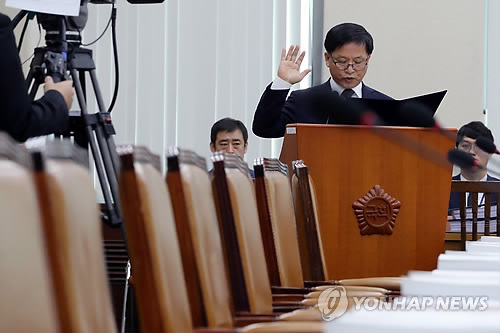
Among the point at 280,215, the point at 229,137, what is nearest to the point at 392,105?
the point at 280,215

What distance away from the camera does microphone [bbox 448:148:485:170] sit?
1.73m

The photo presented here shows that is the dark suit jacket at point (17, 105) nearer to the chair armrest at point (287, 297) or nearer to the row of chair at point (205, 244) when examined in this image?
the row of chair at point (205, 244)

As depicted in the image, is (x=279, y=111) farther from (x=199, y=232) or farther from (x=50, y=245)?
(x=50, y=245)

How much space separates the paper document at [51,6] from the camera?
275 cm

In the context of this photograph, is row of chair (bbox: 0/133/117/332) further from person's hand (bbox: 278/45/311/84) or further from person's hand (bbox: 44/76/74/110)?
person's hand (bbox: 278/45/311/84)

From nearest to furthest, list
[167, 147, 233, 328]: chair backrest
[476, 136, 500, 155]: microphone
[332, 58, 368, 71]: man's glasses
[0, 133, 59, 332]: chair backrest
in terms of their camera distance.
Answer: [0, 133, 59, 332]: chair backrest
[167, 147, 233, 328]: chair backrest
[476, 136, 500, 155]: microphone
[332, 58, 368, 71]: man's glasses

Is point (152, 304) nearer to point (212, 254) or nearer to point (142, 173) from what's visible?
point (142, 173)

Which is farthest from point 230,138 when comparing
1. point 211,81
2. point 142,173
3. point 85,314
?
point 85,314

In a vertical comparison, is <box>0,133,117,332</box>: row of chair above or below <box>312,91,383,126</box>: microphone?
below

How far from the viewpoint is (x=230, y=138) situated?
4422 millimetres

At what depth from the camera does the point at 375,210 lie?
300cm

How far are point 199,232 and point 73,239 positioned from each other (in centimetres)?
48

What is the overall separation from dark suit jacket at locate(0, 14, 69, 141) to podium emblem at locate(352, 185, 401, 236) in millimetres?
1041

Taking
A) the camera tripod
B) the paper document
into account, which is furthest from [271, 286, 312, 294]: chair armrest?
the paper document
